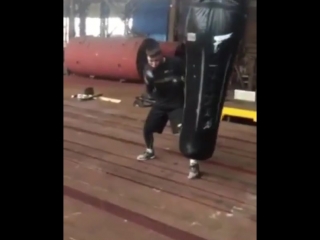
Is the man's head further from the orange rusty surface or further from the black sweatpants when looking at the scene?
the orange rusty surface

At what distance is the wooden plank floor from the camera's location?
223 centimetres

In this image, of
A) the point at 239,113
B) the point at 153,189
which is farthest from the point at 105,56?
the point at 153,189

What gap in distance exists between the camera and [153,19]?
26.8 ft

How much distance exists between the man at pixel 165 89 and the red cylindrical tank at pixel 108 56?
3896mm

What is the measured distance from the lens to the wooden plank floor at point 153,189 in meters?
2.23

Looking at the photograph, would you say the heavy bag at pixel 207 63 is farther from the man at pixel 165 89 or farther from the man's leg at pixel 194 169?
the man at pixel 165 89

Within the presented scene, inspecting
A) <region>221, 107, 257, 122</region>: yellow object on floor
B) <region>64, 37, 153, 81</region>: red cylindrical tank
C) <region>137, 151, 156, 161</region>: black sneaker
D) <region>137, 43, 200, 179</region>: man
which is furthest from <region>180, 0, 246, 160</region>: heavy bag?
<region>64, 37, 153, 81</region>: red cylindrical tank

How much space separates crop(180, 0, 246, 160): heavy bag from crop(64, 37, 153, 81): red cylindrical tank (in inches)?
181

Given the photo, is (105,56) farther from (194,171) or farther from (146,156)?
(194,171)

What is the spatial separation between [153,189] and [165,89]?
71cm

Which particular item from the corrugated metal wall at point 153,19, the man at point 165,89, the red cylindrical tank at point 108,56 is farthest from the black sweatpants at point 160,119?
the corrugated metal wall at point 153,19
